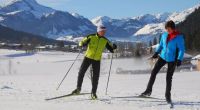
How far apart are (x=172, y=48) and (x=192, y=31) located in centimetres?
12681

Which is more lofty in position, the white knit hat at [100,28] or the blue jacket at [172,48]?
the white knit hat at [100,28]

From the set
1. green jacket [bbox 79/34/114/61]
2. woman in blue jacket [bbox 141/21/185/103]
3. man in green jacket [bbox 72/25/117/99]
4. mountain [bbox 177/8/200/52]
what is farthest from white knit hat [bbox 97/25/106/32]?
mountain [bbox 177/8/200/52]

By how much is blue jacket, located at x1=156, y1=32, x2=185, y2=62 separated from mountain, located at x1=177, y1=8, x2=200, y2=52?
115m

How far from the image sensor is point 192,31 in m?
135

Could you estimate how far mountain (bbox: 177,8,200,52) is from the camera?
410ft

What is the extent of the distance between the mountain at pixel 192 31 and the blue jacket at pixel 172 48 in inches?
4527

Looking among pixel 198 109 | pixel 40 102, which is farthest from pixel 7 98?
pixel 198 109

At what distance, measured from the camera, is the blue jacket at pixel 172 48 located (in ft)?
36.0

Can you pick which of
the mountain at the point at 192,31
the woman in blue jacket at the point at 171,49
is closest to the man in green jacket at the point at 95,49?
the woman in blue jacket at the point at 171,49

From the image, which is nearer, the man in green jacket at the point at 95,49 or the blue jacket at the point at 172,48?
the blue jacket at the point at 172,48

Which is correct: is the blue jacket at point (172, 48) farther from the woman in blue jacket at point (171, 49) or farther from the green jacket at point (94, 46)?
the green jacket at point (94, 46)

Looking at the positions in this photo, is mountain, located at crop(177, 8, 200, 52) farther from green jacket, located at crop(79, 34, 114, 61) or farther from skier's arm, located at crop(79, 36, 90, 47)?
skier's arm, located at crop(79, 36, 90, 47)

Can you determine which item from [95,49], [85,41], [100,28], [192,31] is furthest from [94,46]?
[192,31]

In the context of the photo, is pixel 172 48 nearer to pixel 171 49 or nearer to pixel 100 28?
pixel 171 49
